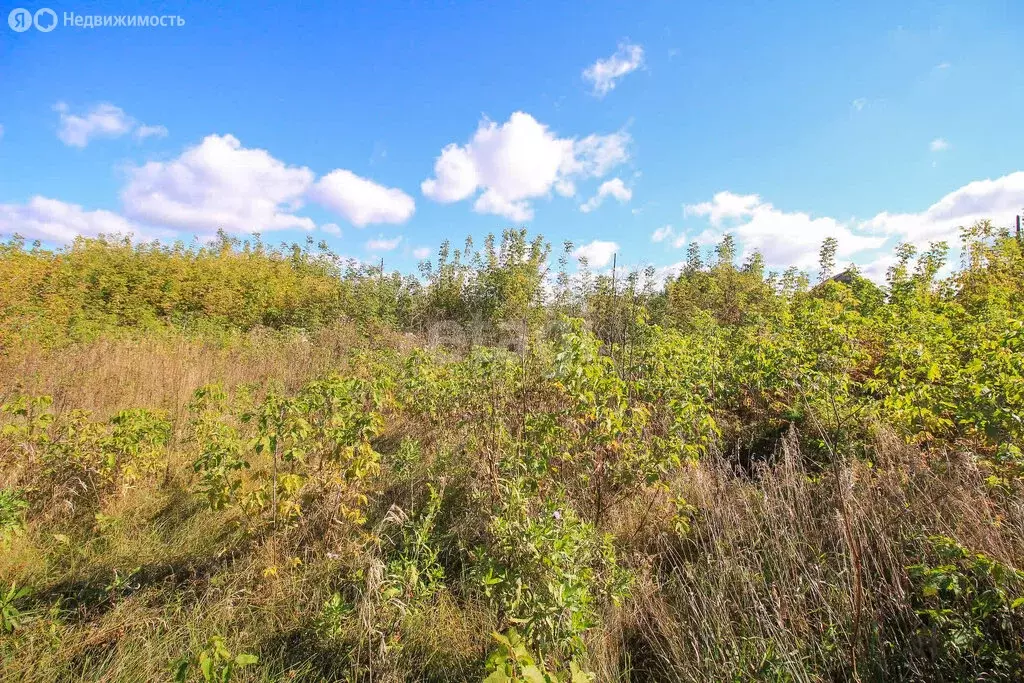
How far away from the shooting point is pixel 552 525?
1.92 metres

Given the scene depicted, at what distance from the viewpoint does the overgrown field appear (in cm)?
164

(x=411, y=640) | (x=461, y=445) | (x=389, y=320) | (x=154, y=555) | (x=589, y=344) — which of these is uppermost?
(x=389, y=320)

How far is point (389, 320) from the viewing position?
12.5 m

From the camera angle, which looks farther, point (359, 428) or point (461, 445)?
point (461, 445)

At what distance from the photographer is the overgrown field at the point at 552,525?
5.39 feet

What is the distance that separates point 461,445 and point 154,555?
6.87ft

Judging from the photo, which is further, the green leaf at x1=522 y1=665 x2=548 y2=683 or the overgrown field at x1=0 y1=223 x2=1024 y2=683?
the overgrown field at x1=0 y1=223 x2=1024 y2=683

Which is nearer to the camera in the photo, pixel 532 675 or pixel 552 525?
pixel 532 675

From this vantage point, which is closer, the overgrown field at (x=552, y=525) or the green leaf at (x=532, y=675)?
the green leaf at (x=532, y=675)

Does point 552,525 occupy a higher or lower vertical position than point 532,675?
higher

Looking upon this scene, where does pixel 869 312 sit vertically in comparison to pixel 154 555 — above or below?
above

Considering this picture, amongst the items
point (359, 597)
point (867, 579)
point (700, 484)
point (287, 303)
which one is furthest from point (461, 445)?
point (287, 303)

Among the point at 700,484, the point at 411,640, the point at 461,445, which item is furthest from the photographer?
the point at 461,445

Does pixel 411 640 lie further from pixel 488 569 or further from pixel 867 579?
pixel 867 579
